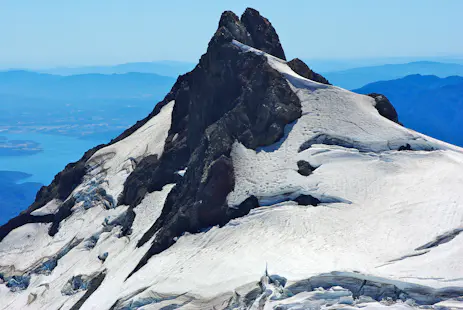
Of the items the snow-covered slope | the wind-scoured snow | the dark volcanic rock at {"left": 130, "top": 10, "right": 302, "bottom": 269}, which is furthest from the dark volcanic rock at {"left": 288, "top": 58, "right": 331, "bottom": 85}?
the wind-scoured snow

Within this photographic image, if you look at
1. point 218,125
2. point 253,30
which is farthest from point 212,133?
point 253,30

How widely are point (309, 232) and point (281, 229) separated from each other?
5.37 feet

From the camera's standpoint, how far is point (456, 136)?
189750mm

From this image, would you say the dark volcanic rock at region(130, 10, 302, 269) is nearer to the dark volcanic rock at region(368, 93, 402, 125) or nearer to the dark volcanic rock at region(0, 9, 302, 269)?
the dark volcanic rock at region(0, 9, 302, 269)

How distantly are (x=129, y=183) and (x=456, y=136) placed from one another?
168 meters

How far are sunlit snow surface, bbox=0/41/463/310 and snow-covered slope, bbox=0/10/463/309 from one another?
85 mm


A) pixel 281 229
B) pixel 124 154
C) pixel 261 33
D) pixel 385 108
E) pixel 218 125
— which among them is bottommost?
pixel 281 229

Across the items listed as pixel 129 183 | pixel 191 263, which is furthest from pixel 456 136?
pixel 191 263

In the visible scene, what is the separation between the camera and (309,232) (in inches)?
1093

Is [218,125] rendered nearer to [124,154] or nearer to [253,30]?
[253,30]

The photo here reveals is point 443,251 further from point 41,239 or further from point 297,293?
point 41,239

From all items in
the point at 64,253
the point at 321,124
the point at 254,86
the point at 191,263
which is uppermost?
the point at 254,86

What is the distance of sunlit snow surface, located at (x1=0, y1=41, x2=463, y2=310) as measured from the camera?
23250 millimetres

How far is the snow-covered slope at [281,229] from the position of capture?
22578 mm
